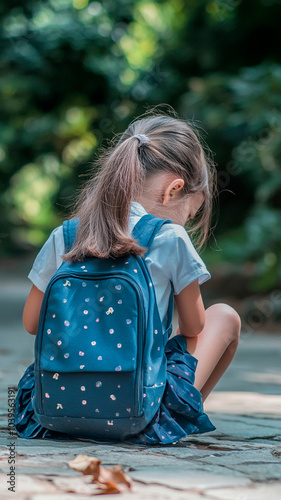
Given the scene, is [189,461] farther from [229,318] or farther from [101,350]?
[229,318]

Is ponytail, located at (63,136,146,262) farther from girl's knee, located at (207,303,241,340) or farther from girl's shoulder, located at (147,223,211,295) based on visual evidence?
girl's knee, located at (207,303,241,340)

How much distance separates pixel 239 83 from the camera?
739 cm

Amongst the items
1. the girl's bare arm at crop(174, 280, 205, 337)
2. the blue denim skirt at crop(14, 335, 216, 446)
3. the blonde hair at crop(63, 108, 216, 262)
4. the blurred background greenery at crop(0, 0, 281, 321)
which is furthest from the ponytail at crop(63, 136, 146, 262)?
the blurred background greenery at crop(0, 0, 281, 321)

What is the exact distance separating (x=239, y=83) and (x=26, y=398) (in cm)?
582

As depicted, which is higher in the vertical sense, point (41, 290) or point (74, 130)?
point (74, 130)

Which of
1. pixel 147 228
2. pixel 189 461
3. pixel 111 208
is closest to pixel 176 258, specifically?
pixel 147 228

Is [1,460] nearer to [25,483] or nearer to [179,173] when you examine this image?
[25,483]

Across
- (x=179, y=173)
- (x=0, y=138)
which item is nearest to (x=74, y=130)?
(x=0, y=138)

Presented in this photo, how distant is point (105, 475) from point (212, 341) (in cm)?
81

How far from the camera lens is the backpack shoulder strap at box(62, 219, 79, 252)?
2113 mm

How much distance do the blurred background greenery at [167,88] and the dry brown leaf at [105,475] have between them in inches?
211

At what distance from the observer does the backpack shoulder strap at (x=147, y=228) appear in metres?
2.03

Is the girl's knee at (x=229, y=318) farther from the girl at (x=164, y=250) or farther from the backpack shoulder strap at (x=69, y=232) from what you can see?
the backpack shoulder strap at (x=69, y=232)

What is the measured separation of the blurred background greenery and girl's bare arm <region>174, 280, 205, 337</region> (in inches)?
187
